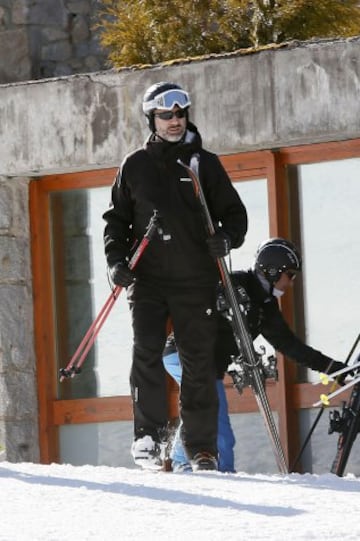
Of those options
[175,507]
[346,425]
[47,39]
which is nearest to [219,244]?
Answer: [346,425]

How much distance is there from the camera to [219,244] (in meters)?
9.16

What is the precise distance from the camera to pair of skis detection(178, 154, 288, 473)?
9.30 metres

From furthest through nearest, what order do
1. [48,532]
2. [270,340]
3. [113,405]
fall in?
[113,405] → [270,340] → [48,532]

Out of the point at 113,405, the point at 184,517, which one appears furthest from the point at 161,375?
the point at 113,405

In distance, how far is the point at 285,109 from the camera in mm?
11328

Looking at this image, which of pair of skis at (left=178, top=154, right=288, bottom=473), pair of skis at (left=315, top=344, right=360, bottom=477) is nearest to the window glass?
pair of skis at (left=315, top=344, right=360, bottom=477)

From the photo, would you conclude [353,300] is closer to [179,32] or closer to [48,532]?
[179,32]

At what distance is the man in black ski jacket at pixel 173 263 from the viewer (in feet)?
30.2

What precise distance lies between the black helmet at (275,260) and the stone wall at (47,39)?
19.2ft

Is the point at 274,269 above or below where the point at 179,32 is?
below

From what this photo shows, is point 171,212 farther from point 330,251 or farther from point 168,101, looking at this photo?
point 330,251

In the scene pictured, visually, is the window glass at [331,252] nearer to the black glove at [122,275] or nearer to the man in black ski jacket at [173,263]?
the man in black ski jacket at [173,263]

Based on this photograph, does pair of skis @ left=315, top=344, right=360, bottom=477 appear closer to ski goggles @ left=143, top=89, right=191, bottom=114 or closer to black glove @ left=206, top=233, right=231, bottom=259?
black glove @ left=206, top=233, right=231, bottom=259

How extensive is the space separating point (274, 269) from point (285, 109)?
143 cm
